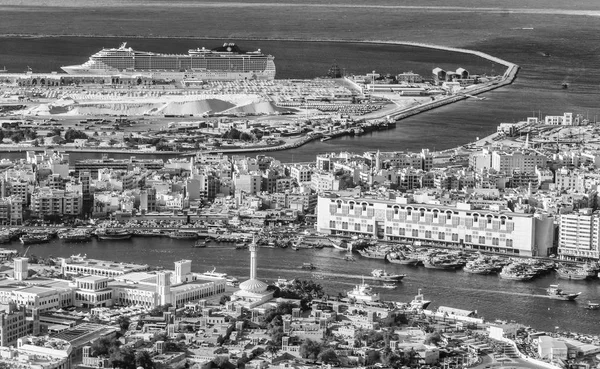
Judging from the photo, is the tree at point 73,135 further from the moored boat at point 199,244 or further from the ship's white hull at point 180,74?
the ship's white hull at point 180,74

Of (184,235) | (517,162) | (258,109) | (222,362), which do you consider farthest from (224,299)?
(258,109)

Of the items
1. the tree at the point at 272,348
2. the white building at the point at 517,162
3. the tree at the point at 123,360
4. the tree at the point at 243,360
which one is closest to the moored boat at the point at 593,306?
the tree at the point at 272,348

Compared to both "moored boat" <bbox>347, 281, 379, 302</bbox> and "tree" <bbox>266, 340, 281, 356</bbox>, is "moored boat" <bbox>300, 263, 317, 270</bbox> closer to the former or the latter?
"moored boat" <bbox>347, 281, 379, 302</bbox>

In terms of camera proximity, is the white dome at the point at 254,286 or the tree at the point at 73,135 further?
the tree at the point at 73,135

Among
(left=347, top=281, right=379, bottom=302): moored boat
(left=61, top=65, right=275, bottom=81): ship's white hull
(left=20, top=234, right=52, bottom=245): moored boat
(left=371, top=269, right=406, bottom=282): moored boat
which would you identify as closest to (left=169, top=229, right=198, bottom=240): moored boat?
(left=20, top=234, right=52, bottom=245): moored boat

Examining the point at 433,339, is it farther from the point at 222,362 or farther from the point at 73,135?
the point at 73,135

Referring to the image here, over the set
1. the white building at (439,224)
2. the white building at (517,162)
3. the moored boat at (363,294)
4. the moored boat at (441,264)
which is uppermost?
the white building at (517,162)
